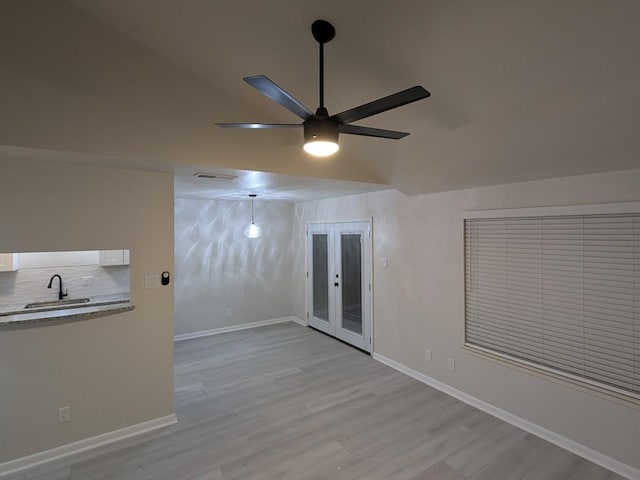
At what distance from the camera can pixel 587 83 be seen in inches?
72.6

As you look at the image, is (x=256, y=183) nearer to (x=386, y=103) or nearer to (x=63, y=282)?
(x=63, y=282)

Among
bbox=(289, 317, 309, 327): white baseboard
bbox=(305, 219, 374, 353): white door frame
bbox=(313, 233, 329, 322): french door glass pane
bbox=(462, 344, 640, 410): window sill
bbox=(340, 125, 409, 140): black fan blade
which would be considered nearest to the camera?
bbox=(340, 125, 409, 140): black fan blade

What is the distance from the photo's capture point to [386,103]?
1.49 metres

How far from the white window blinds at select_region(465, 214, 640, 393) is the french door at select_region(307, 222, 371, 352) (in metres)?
1.66

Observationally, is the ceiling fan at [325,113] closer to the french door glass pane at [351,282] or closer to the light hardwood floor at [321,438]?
the light hardwood floor at [321,438]

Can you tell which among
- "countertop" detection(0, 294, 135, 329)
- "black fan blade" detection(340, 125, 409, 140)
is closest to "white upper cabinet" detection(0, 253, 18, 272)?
"countertop" detection(0, 294, 135, 329)

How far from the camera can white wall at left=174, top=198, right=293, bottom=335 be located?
5.46m

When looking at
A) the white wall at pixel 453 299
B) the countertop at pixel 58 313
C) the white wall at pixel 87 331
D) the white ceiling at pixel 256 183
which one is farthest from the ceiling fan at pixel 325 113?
the countertop at pixel 58 313

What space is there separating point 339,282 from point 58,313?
3.69 metres

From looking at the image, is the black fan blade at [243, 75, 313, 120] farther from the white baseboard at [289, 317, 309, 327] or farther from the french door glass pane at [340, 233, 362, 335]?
the white baseboard at [289, 317, 309, 327]

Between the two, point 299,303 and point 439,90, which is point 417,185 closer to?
point 439,90

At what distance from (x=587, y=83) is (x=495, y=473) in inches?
107

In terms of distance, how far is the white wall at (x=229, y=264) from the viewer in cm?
546

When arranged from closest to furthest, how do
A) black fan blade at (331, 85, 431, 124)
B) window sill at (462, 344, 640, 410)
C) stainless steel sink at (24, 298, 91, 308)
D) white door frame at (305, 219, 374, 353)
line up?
black fan blade at (331, 85, 431, 124)
window sill at (462, 344, 640, 410)
stainless steel sink at (24, 298, 91, 308)
white door frame at (305, 219, 374, 353)
